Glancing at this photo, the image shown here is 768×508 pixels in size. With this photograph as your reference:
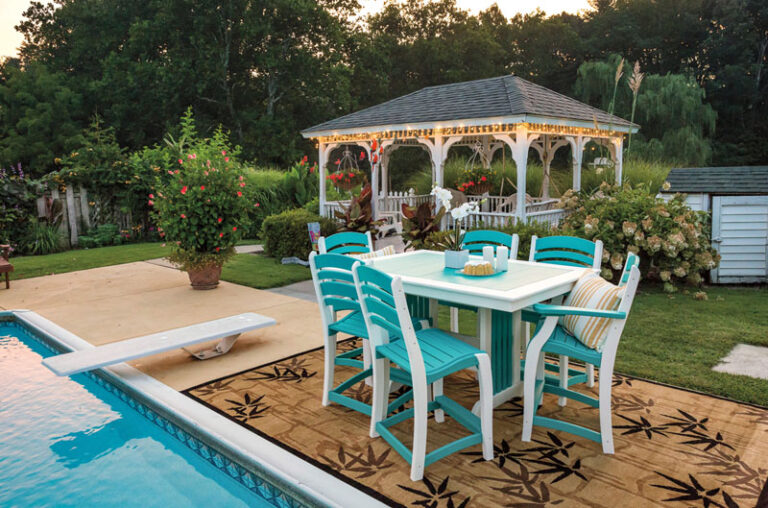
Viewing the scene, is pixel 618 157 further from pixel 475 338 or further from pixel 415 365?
pixel 415 365

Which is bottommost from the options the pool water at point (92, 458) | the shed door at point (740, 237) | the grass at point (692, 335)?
the pool water at point (92, 458)

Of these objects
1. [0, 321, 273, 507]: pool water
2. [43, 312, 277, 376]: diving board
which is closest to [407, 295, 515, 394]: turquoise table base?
[0, 321, 273, 507]: pool water

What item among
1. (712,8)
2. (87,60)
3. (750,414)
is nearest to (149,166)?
(750,414)

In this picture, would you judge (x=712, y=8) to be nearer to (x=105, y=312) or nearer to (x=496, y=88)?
(x=496, y=88)

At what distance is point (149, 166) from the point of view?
1465 centimetres

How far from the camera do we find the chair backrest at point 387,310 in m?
2.99

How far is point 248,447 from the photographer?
331 centimetres

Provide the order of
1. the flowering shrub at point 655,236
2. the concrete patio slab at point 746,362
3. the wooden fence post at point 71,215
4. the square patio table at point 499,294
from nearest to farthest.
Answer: the square patio table at point 499,294
the concrete patio slab at point 746,362
the flowering shrub at point 655,236
the wooden fence post at point 71,215

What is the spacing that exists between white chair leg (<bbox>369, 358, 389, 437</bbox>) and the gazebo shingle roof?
6203 mm

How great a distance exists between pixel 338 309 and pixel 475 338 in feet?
3.27

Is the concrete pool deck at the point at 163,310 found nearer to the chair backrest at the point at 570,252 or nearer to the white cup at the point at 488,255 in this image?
the white cup at the point at 488,255

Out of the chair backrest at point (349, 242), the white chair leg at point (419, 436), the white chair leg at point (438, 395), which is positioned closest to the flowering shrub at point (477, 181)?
the chair backrest at point (349, 242)

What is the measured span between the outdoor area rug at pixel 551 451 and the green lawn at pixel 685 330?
29 centimetres

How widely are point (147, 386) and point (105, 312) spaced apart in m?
3.19
